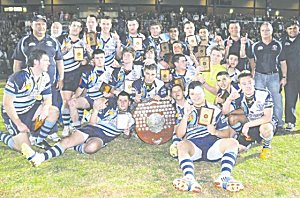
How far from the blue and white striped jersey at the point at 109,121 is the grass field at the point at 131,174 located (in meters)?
0.32

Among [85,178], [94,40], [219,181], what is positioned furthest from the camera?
[94,40]

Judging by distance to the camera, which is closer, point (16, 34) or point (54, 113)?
point (54, 113)

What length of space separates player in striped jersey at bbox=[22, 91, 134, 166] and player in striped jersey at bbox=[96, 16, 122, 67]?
3.98 feet

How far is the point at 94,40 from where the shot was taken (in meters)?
7.01

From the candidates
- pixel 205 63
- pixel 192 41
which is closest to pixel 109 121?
pixel 205 63

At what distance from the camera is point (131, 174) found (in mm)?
5105

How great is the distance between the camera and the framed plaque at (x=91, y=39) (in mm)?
6980

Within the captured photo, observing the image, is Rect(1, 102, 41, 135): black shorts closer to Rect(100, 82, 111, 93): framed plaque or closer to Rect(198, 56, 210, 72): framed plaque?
Rect(100, 82, 111, 93): framed plaque

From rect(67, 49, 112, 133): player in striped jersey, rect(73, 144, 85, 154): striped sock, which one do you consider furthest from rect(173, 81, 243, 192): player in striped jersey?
rect(67, 49, 112, 133): player in striped jersey

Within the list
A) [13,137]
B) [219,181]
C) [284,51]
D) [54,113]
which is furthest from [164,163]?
[284,51]

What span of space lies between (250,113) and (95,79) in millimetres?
2410

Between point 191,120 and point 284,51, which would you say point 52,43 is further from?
Result: point 284,51

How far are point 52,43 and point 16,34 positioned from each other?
40.8 feet

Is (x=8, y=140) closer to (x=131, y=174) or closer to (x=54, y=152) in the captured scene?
(x=54, y=152)
